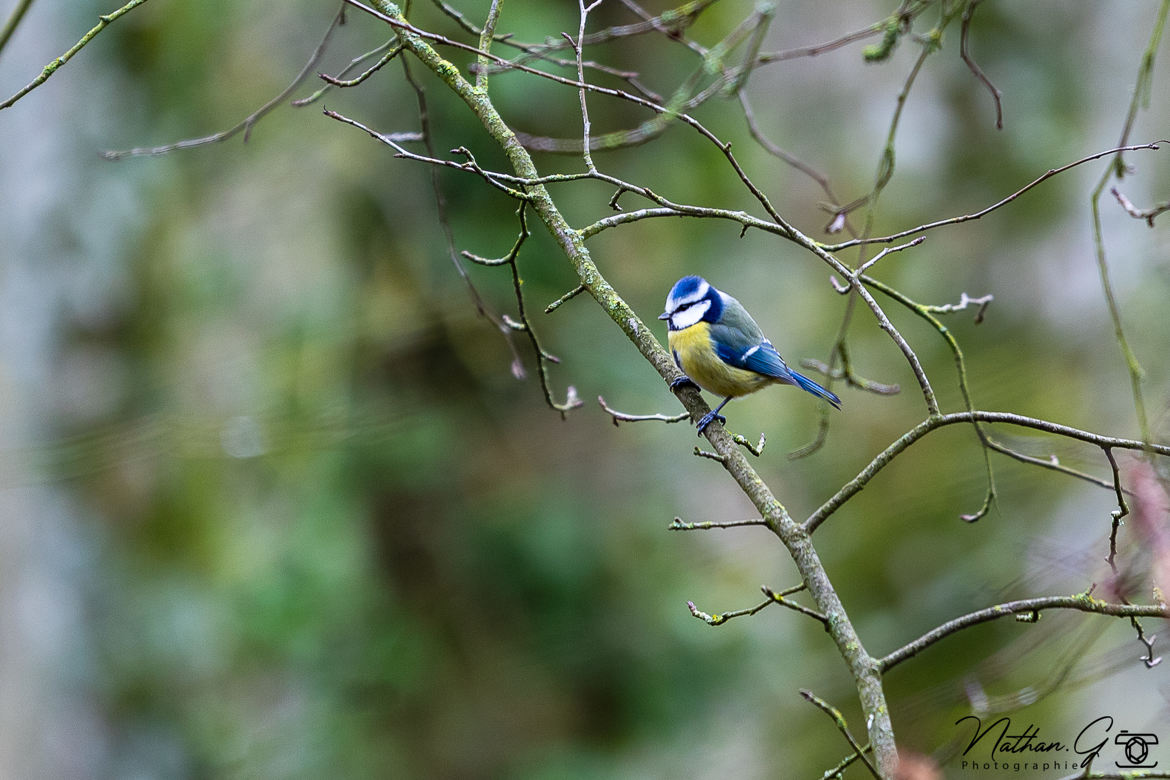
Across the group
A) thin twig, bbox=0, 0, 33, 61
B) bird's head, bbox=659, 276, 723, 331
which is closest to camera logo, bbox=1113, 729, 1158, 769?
bird's head, bbox=659, 276, 723, 331

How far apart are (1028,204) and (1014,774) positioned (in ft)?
9.68

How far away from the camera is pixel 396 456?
418cm

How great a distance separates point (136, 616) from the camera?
419 centimetres

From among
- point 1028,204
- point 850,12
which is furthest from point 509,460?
point 850,12

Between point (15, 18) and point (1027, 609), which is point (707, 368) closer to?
point (1027, 609)

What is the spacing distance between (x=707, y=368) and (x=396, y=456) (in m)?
1.94

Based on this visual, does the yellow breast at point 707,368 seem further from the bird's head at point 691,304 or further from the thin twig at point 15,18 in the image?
the thin twig at point 15,18

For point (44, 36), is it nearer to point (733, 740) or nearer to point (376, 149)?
point (376, 149)

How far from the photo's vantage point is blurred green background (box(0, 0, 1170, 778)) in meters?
4.04

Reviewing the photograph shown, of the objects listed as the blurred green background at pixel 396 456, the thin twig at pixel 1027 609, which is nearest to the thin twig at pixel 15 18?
the thin twig at pixel 1027 609

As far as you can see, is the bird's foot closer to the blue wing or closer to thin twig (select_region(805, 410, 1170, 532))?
thin twig (select_region(805, 410, 1170, 532))

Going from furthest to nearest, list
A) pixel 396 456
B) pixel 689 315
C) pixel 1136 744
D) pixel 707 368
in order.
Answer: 1. pixel 396 456
2. pixel 689 315
3. pixel 707 368
4. pixel 1136 744

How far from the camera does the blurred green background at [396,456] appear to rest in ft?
13.2
